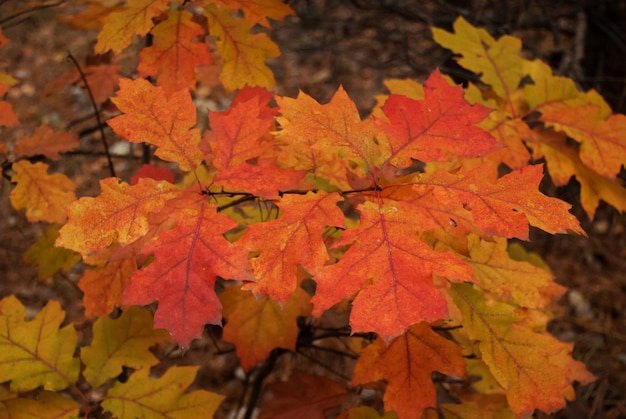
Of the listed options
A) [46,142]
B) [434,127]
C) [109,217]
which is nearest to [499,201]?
[434,127]

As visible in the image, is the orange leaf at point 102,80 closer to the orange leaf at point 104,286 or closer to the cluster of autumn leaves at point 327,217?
the cluster of autumn leaves at point 327,217

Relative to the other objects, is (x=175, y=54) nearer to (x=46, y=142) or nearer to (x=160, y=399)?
(x=46, y=142)

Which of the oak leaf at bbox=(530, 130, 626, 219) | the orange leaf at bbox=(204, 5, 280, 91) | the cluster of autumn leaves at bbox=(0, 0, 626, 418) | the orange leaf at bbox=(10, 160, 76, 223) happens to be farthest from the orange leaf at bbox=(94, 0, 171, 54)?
the oak leaf at bbox=(530, 130, 626, 219)

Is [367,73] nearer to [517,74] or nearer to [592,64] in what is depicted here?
[592,64]

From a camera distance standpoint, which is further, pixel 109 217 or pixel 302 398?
pixel 302 398

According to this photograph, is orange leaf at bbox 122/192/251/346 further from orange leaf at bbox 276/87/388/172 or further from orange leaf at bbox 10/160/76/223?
orange leaf at bbox 10/160/76/223

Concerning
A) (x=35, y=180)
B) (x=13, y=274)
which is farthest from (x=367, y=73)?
(x=35, y=180)
